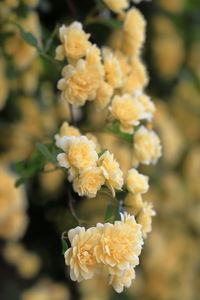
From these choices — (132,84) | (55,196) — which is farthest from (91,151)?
(55,196)

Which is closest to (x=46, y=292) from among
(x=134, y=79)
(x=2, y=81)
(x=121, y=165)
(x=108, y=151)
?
(x=121, y=165)

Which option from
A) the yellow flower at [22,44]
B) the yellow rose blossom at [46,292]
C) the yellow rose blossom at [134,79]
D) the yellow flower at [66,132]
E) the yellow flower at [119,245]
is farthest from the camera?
the yellow rose blossom at [46,292]

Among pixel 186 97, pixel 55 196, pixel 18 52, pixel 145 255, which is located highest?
pixel 18 52

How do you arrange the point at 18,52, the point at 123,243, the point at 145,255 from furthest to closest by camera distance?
the point at 145,255
the point at 18,52
the point at 123,243

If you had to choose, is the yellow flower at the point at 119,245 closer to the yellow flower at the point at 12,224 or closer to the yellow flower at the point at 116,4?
the yellow flower at the point at 116,4

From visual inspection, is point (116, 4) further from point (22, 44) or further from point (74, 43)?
point (22, 44)

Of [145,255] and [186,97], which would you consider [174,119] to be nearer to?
[186,97]

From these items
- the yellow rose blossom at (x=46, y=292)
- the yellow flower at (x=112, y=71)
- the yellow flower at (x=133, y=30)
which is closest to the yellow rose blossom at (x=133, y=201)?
the yellow flower at (x=112, y=71)
